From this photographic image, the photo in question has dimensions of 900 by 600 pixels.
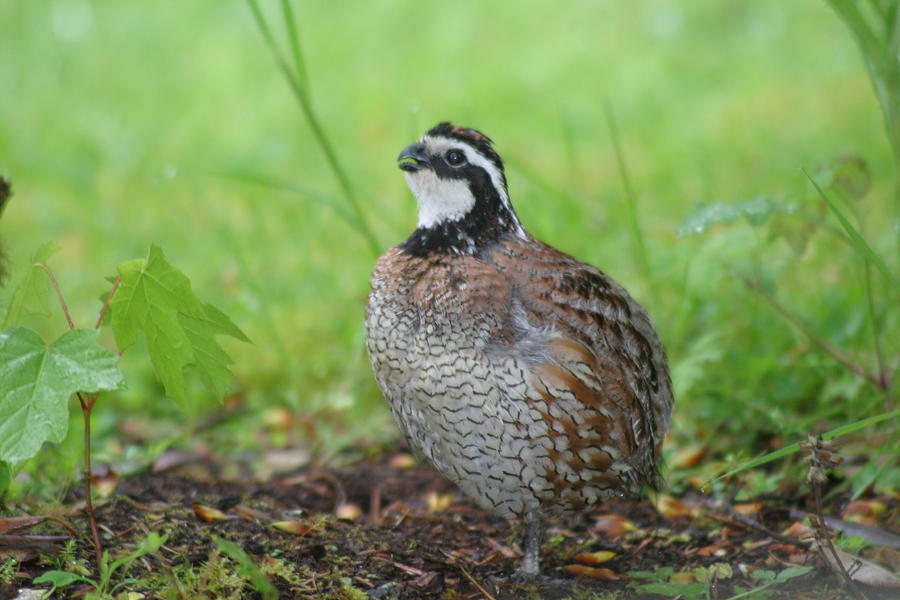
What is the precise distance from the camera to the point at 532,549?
12.7ft

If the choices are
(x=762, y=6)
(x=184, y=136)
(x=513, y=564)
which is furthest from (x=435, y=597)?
(x=762, y=6)

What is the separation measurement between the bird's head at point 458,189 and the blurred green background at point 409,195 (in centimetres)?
69

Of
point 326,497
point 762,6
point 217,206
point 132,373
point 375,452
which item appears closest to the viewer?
point 326,497

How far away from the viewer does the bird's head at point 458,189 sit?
384 centimetres

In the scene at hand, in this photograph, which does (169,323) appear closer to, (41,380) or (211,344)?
(211,344)

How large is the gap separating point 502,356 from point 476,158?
81 centimetres

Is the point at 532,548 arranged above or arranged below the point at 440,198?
below

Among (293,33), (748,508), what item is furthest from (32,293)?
(748,508)

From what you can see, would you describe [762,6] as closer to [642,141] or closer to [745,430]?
[642,141]

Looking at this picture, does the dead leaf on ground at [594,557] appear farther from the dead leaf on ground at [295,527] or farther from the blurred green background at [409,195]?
the dead leaf on ground at [295,527]

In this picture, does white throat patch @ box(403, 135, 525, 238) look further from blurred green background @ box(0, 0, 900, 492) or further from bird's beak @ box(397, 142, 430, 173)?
blurred green background @ box(0, 0, 900, 492)

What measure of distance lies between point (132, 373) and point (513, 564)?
295cm

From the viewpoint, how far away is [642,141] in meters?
8.30

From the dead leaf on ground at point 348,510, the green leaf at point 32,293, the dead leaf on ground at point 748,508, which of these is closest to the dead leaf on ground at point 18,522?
the green leaf at point 32,293
